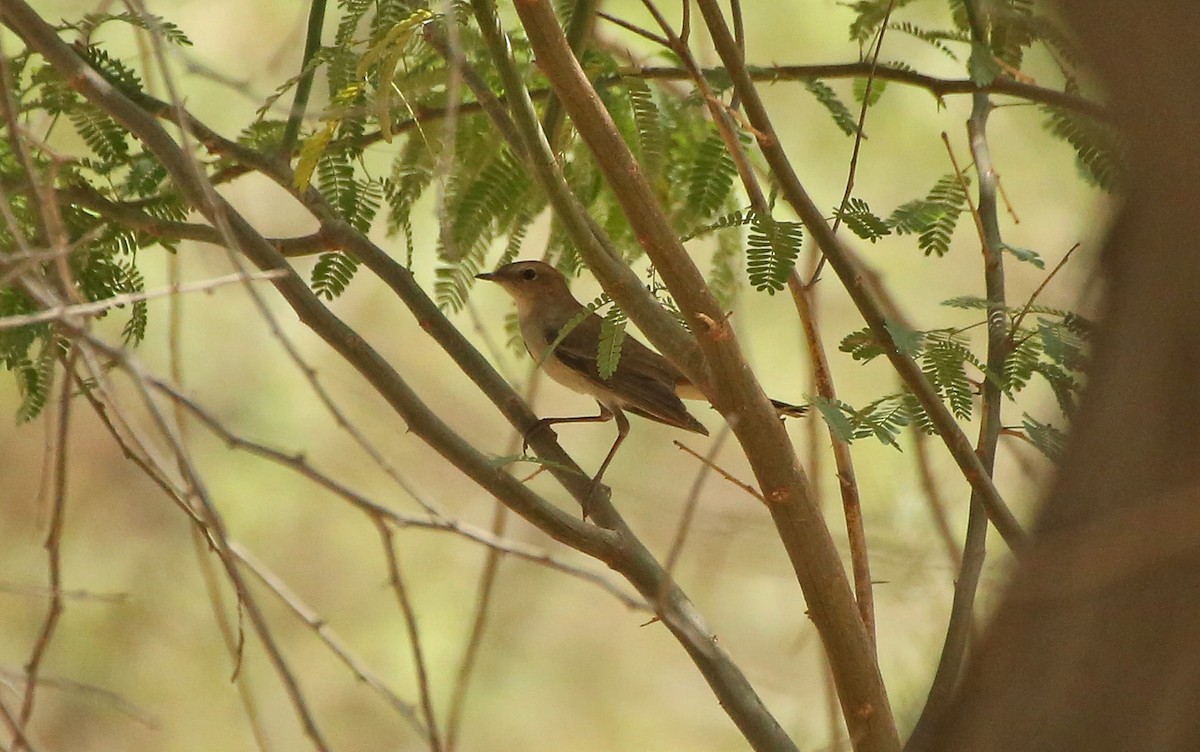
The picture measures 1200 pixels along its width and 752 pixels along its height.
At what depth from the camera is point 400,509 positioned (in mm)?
9016

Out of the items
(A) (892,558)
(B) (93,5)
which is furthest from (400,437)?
(A) (892,558)

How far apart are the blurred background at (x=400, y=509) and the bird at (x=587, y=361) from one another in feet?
5.46

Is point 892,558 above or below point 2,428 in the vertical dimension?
below

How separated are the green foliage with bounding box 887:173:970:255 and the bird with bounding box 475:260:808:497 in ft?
6.47

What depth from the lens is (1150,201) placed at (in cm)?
130

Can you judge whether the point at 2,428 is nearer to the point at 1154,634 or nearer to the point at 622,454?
the point at 622,454

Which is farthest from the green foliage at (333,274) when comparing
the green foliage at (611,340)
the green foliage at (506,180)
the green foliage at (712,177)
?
the green foliage at (712,177)

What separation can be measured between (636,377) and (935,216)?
2272 mm

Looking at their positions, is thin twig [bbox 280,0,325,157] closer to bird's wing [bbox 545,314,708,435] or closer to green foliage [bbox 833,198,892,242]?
green foliage [bbox 833,198,892,242]

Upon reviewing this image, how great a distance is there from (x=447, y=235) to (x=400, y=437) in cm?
696

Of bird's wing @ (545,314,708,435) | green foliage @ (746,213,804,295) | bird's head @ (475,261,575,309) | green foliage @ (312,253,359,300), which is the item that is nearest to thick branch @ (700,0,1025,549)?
green foliage @ (746,213,804,295)

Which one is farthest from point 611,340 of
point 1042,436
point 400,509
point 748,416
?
point 400,509

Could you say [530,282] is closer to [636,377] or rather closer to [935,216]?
[636,377]

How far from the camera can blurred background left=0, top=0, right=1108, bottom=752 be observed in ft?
26.4
